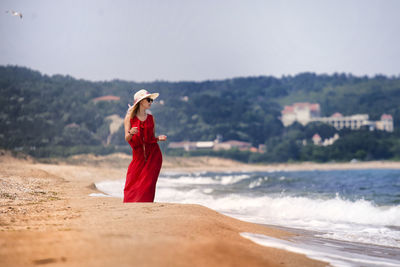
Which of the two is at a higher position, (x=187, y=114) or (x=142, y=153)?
(x=187, y=114)

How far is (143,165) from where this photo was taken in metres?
6.61

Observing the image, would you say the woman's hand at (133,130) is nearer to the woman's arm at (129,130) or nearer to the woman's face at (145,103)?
the woman's arm at (129,130)

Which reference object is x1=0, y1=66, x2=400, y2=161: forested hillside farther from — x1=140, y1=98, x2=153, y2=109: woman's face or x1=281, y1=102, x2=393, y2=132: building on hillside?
x1=140, y1=98, x2=153, y2=109: woman's face

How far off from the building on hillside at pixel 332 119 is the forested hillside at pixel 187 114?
2.13 metres

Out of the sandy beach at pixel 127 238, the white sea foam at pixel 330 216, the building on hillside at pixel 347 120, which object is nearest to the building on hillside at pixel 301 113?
the building on hillside at pixel 347 120

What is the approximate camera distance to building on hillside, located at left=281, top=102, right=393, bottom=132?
8934 cm

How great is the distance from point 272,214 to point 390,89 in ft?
332

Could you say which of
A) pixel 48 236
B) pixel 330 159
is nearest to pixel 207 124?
pixel 330 159

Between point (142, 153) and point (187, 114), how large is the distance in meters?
81.9

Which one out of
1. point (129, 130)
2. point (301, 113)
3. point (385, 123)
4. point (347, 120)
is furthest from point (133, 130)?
point (301, 113)

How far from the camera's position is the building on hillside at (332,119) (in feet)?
293

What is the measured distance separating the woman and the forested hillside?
43.8 metres

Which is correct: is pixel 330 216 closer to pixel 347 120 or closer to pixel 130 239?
pixel 130 239

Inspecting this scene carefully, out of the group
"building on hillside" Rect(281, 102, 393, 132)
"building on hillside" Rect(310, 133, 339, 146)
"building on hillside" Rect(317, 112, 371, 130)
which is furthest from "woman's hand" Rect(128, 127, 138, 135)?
"building on hillside" Rect(317, 112, 371, 130)
